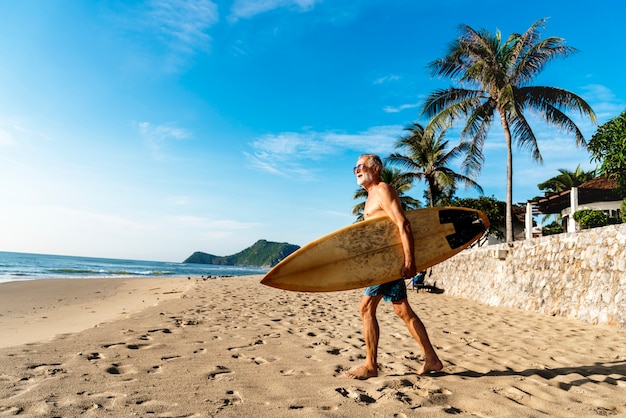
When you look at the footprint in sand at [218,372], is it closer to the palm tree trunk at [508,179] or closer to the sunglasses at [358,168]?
the sunglasses at [358,168]

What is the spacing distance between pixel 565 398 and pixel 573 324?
4315 mm

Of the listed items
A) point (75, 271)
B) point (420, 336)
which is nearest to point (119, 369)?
point (420, 336)

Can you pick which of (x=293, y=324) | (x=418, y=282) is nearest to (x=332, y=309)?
(x=293, y=324)

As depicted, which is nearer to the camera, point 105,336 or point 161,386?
point 161,386

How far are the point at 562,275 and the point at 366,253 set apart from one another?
235 inches

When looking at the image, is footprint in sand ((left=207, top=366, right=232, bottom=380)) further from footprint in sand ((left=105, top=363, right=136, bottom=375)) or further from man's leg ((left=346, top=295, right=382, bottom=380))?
man's leg ((left=346, top=295, right=382, bottom=380))

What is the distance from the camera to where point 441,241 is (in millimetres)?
3305

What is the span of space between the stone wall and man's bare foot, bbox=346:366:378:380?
4797 mm

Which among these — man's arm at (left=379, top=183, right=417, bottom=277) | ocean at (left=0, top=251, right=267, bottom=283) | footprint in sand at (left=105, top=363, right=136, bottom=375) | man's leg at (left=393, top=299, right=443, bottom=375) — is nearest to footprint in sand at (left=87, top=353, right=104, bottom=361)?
footprint in sand at (left=105, top=363, right=136, bottom=375)

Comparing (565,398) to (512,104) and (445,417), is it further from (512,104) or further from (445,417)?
(512,104)

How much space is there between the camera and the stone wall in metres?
5.95

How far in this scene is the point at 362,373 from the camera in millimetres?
2891

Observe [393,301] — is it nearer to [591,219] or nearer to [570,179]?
[591,219]

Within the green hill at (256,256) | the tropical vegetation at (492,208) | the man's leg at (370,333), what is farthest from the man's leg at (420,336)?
the green hill at (256,256)
